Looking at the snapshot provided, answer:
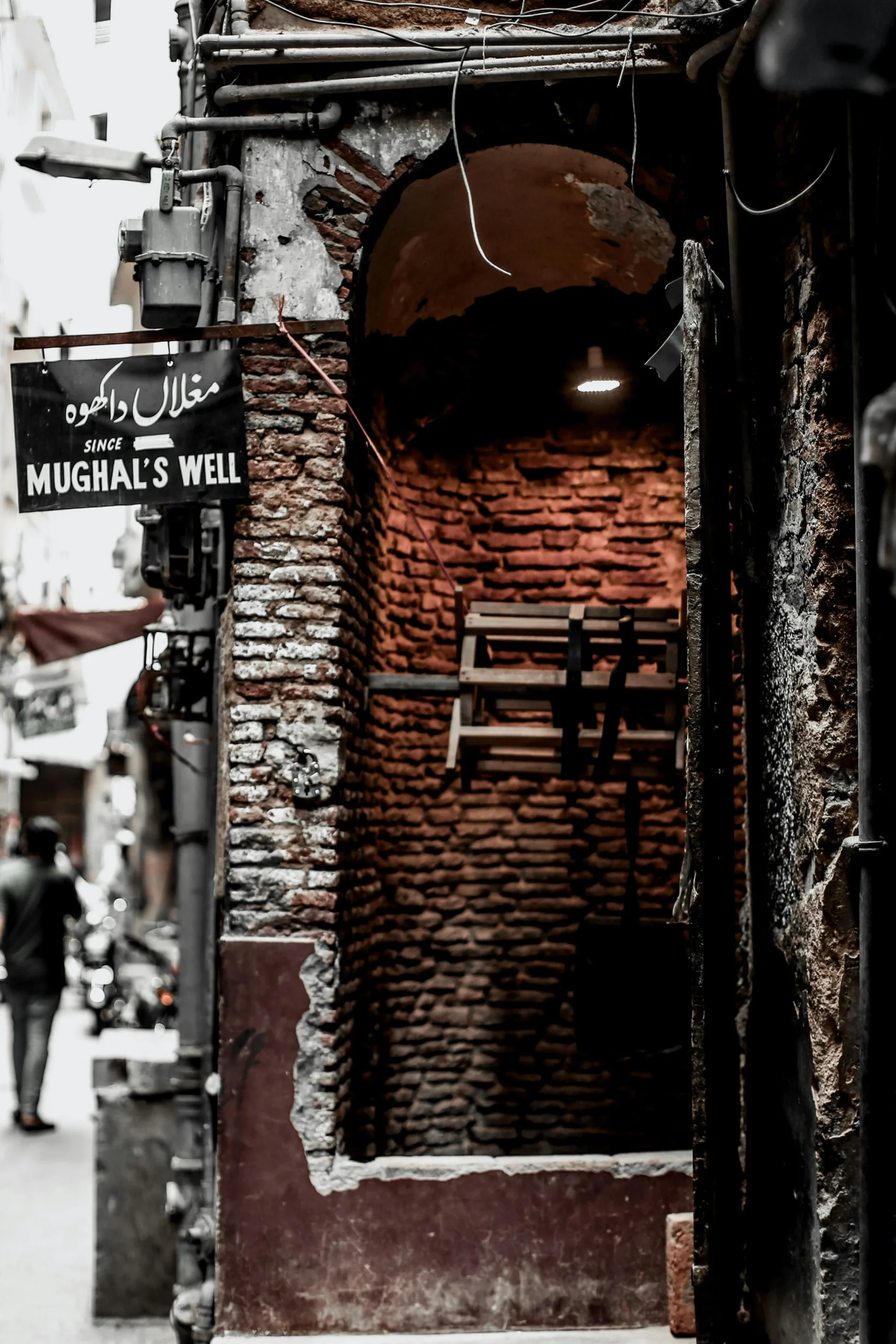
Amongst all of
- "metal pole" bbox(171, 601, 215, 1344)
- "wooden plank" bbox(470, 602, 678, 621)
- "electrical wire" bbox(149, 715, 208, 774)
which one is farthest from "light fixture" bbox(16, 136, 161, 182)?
"electrical wire" bbox(149, 715, 208, 774)

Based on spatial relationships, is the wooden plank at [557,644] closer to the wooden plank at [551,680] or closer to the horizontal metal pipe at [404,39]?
the wooden plank at [551,680]

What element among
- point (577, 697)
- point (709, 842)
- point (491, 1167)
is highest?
point (577, 697)

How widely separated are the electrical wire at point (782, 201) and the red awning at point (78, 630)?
490 centimetres

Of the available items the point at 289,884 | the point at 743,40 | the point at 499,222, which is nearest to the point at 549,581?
the point at 499,222

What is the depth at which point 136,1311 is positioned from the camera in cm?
577

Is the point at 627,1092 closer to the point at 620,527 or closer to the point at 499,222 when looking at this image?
the point at 620,527

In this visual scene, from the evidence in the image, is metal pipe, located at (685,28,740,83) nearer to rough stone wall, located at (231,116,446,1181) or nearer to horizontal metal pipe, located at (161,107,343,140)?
rough stone wall, located at (231,116,446,1181)

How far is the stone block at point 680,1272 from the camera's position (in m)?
4.49

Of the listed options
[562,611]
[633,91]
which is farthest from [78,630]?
[633,91]

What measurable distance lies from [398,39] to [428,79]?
0.64 ft

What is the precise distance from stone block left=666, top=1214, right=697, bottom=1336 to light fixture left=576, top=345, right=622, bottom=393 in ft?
13.2

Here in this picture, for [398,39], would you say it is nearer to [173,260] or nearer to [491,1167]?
[173,260]

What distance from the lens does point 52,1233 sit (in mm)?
6969

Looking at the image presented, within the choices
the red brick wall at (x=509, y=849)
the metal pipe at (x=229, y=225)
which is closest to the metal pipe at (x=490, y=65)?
the metal pipe at (x=229, y=225)
